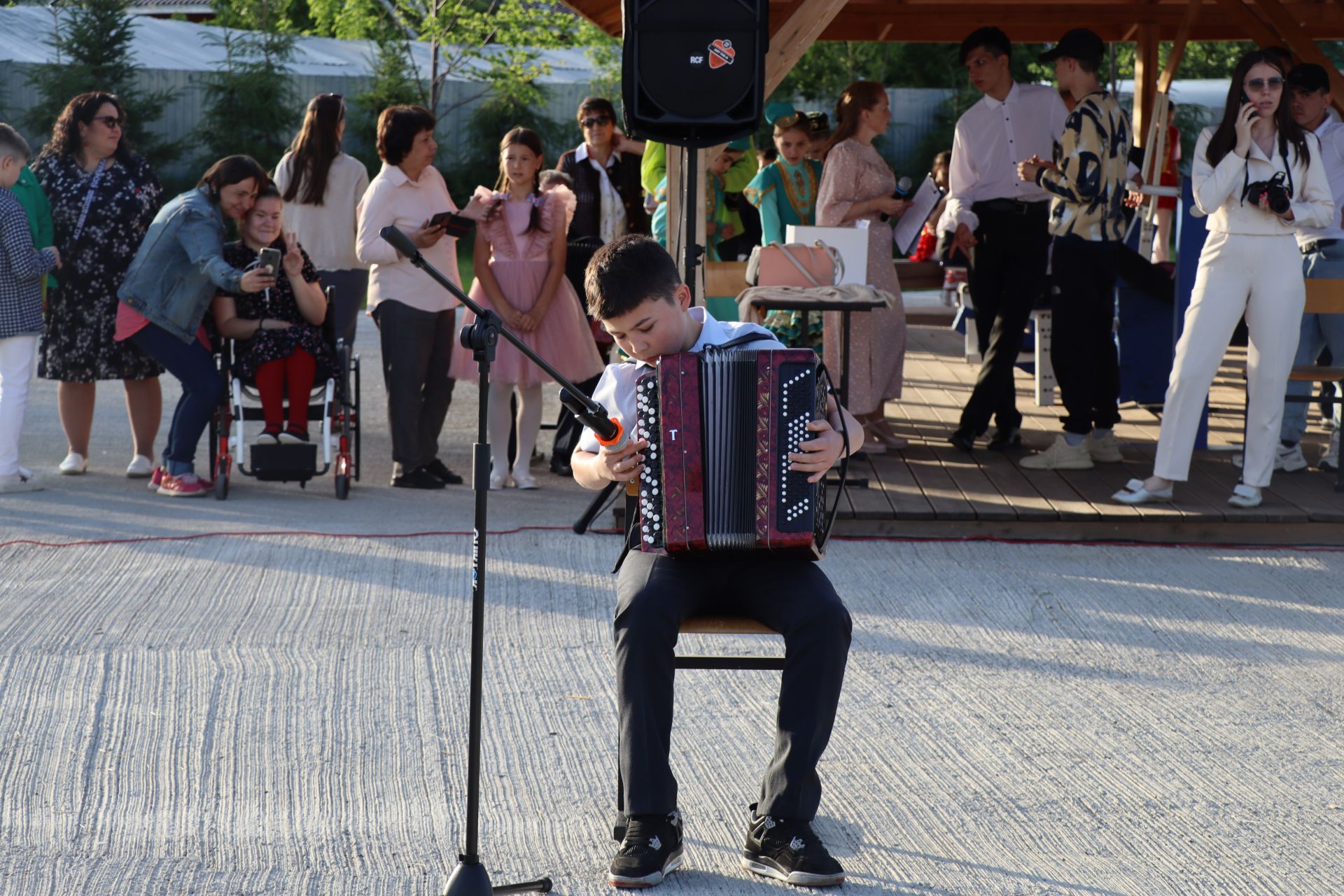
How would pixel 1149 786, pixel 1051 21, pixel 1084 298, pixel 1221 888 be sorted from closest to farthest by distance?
pixel 1221 888
pixel 1149 786
pixel 1084 298
pixel 1051 21

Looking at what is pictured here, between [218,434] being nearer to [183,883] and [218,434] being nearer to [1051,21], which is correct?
→ [183,883]

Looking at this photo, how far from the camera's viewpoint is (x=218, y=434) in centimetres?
685

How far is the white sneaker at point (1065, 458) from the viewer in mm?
7027

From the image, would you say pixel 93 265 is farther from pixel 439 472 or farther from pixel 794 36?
pixel 794 36

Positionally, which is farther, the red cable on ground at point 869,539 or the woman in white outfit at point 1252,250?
the red cable on ground at point 869,539

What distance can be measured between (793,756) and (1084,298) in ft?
13.7

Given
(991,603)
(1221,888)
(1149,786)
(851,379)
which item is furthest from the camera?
(851,379)

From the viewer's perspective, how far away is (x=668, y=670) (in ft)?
10.7

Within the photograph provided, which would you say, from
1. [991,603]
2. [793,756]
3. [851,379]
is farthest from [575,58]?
[793,756]

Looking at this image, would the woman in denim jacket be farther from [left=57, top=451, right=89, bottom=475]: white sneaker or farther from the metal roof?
the metal roof

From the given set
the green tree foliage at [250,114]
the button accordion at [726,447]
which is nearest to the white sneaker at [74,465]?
the button accordion at [726,447]

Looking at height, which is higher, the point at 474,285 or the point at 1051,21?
the point at 1051,21

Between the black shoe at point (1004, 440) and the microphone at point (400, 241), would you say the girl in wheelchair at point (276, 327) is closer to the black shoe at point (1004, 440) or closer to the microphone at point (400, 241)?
the black shoe at point (1004, 440)

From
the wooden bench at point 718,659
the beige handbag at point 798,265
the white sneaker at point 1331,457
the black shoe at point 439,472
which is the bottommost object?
the black shoe at point 439,472
